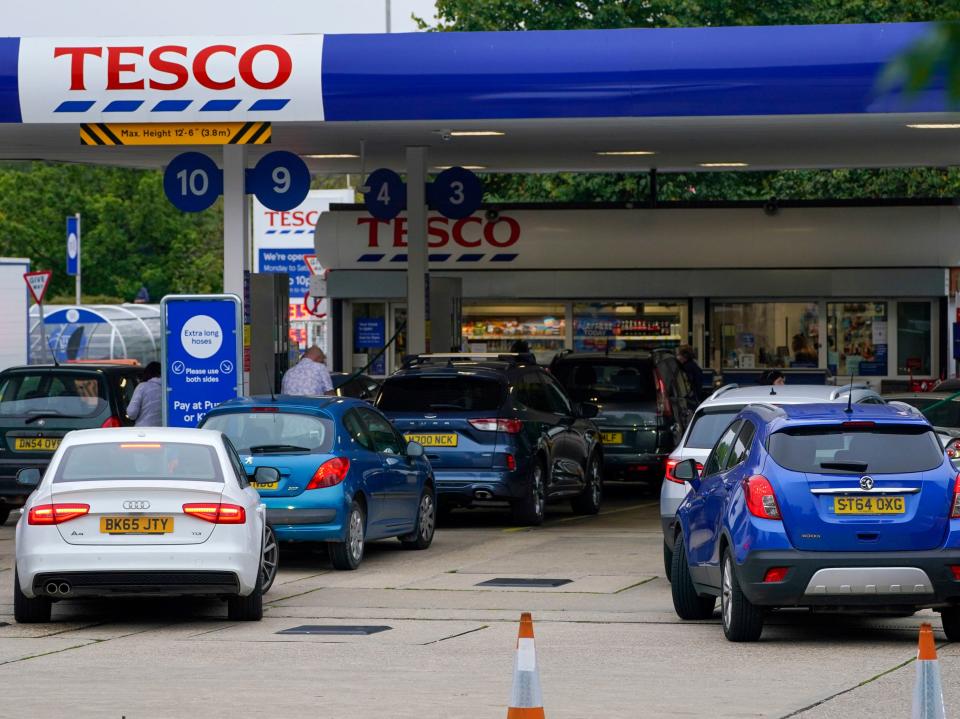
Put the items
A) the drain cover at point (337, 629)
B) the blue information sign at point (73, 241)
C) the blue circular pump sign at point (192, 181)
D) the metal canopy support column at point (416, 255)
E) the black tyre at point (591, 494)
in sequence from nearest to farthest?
the drain cover at point (337, 629), the black tyre at point (591, 494), the blue circular pump sign at point (192, 181), the metal canopy support column at point (416, 255), the blue information sign at point (73, 241)

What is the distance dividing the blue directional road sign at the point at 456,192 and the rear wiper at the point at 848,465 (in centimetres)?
1562

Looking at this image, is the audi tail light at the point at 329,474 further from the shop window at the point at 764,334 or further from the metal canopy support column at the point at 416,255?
the shop window at the point at 764,334

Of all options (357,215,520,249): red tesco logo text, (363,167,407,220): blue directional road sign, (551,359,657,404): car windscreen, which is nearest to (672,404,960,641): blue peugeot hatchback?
(551,359,657,404): car windscreen

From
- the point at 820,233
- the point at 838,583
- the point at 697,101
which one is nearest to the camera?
the point at 838,583

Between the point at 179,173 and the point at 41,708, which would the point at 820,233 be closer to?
the point at 179,173

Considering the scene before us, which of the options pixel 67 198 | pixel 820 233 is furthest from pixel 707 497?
pixel 67 198

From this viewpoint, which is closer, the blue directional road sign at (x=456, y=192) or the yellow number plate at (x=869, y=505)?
the yellow number plate at (x=869, y=505)

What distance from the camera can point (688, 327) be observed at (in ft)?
93.3

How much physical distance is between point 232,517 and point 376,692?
2.81m

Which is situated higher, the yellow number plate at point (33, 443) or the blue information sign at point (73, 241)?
the blue information sign at point (73, 241)

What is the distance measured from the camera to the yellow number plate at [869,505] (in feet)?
33.2

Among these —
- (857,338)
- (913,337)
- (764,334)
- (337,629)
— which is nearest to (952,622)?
(337,629)

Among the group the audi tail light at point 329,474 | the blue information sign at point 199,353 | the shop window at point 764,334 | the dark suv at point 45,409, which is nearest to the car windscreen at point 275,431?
the audi tail light at point 329,474

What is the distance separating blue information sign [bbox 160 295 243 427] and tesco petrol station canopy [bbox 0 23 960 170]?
2012mm
